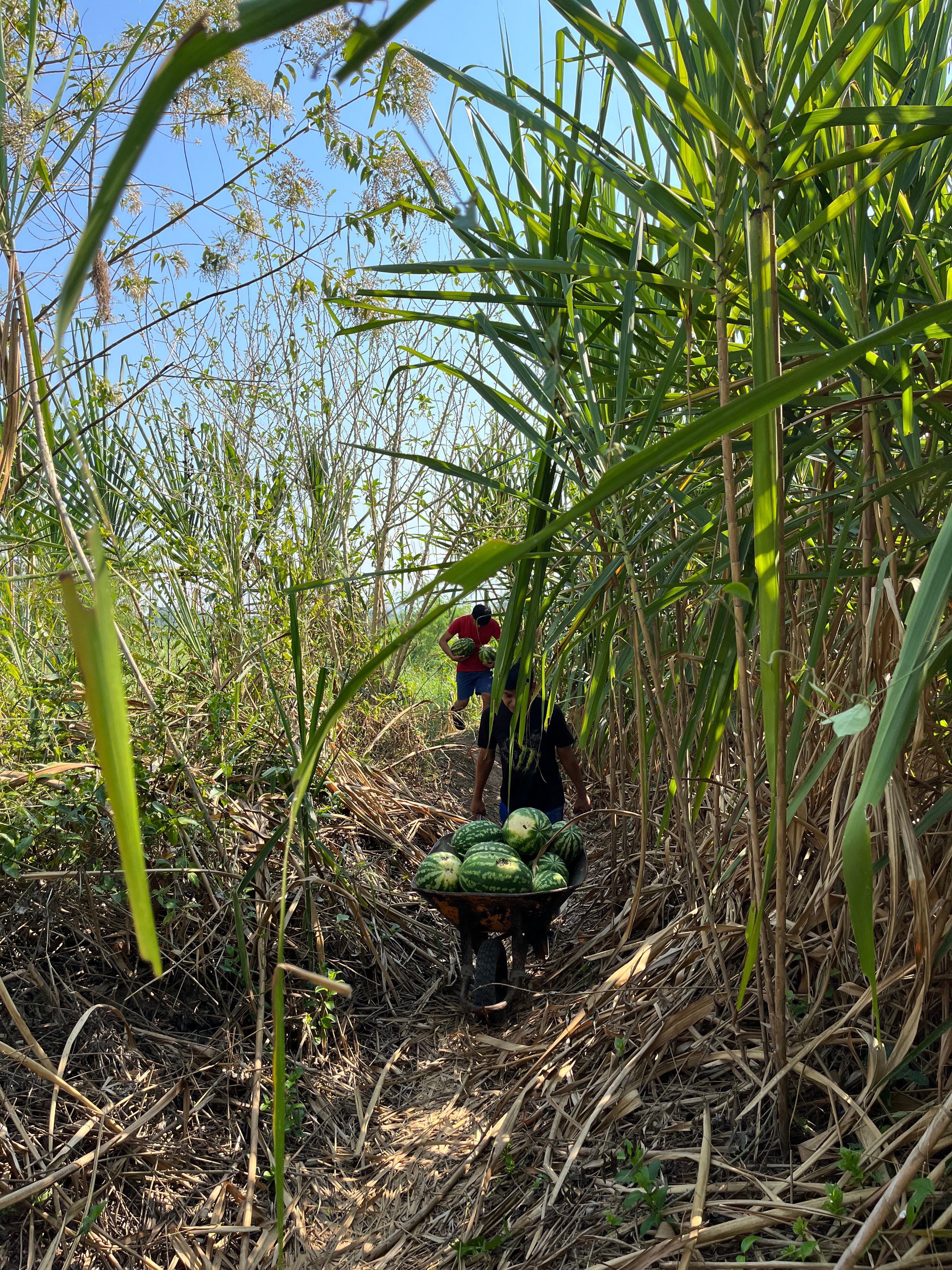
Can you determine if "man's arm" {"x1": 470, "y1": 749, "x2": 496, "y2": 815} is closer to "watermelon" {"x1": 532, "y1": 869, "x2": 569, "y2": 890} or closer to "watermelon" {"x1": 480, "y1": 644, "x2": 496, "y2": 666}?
"watermelon" {"x1": 480, "y1": 644, "x2": 496, "y2": 666}

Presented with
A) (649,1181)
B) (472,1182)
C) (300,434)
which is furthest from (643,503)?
(300,434)

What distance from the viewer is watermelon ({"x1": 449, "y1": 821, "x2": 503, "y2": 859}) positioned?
2713mm

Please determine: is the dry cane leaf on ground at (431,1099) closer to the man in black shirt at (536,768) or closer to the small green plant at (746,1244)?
the small green plant at (746,1244)

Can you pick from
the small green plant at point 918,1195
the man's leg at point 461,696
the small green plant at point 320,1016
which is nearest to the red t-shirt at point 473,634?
the man's leg at point 461,696

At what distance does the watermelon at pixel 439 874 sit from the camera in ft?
7.96

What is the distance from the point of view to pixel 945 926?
41.2 inches

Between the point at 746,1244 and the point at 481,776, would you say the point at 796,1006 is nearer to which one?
the point at 746,1244

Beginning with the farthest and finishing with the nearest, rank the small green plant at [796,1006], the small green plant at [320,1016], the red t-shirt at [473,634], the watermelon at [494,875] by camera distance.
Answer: the red t-shirt at [473,634] < the watermelon at [494,875] < the small green plant at [320,1016] < the small green plant at [796,1006]

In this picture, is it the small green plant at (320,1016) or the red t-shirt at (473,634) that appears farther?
the red t-shirt at (473,634)

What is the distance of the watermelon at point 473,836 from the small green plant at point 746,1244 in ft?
5.43

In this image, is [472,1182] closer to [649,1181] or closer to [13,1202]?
[649,1181]

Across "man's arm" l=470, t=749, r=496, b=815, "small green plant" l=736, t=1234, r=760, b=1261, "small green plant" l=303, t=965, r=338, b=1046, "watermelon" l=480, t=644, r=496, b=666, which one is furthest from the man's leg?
"small green plant" l=736, t=1234, r=760, b=1261

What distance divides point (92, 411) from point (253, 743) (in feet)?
3.74

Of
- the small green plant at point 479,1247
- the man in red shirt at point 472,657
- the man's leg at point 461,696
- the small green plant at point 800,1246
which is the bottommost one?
the small green plant at point 479,1247
